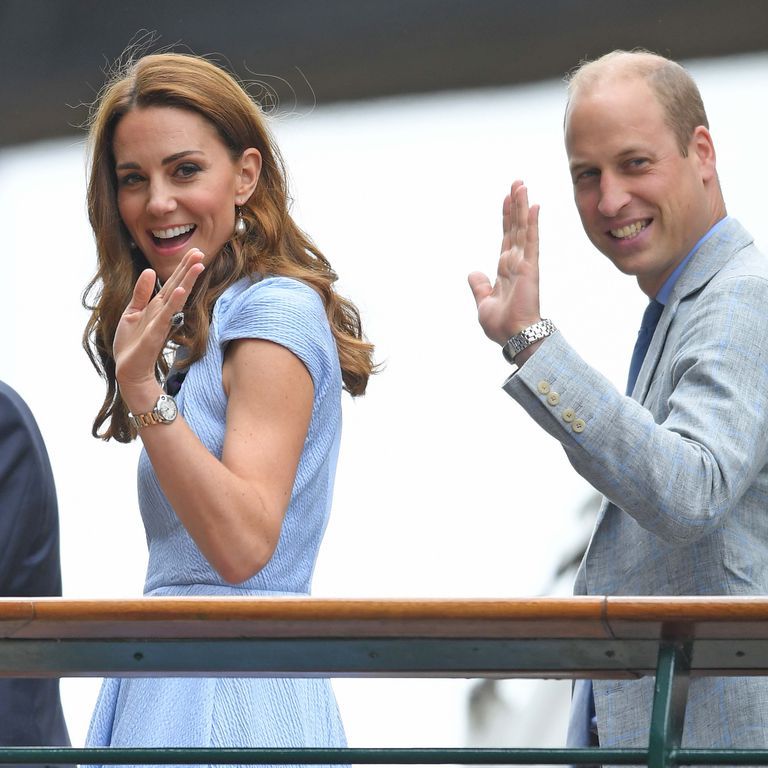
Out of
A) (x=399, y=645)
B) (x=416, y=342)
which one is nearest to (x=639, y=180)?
(x=399, y=645)

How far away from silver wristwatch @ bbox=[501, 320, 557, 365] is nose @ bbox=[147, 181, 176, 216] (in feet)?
1.58

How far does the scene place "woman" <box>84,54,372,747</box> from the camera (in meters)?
1.53

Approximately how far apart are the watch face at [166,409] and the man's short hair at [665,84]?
71cm

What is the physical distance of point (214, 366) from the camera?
1672mm

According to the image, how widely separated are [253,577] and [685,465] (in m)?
0.45

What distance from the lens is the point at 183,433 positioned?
4.96ft

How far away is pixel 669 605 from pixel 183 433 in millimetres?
581

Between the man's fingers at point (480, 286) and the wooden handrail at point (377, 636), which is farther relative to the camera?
the man's fingers at point (480, 286)

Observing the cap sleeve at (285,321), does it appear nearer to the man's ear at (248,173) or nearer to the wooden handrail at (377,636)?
the man's ear at (248,173)

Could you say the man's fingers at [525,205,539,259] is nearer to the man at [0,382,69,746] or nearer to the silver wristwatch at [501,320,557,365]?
the silver wristwatch at [501,320,557,365]

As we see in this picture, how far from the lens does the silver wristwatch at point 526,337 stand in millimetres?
1587

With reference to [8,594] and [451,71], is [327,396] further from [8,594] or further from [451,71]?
[451,71]

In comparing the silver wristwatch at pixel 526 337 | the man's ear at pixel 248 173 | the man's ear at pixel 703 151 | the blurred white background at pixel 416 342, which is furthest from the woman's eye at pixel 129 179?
the blurred white background at pixel 416 342

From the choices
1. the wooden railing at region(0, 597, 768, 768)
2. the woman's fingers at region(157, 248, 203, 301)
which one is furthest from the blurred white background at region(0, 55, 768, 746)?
the wooden railing at region(0, 597, 768, 768)
